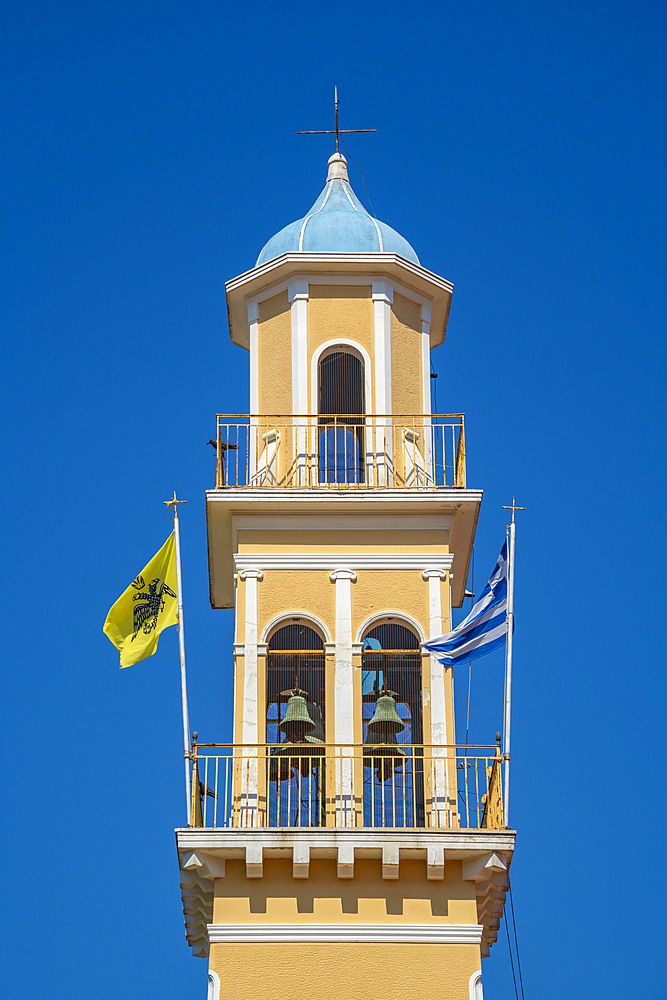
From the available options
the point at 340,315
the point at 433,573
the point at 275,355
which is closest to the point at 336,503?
the point at 433,573

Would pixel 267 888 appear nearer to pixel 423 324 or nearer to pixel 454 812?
pixel 454 812

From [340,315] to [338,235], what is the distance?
5.17 feet

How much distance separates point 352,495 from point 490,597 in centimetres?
265

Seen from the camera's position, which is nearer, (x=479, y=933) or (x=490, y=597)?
(x=479, y=933)

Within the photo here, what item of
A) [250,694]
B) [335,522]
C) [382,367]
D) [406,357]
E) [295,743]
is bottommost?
[295,743]

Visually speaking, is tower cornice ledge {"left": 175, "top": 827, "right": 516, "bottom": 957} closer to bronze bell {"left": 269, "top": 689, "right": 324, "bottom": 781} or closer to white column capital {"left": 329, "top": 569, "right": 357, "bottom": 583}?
bronze bell {"left": 269, "top": 689, "right": 324, "bottom": 781}

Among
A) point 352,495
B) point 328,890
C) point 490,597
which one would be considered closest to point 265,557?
point 352,495

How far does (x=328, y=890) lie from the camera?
25.9 meters

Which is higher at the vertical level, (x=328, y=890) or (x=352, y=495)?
(x=352, y=495)

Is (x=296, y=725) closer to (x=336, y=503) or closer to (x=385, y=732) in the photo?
(x=385, y=732)

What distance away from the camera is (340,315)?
100 feet

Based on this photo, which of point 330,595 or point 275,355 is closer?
point 330,595

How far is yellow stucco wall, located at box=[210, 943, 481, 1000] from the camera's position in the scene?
25109 millimetres

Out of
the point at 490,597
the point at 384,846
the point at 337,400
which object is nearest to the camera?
the point at 384,846
